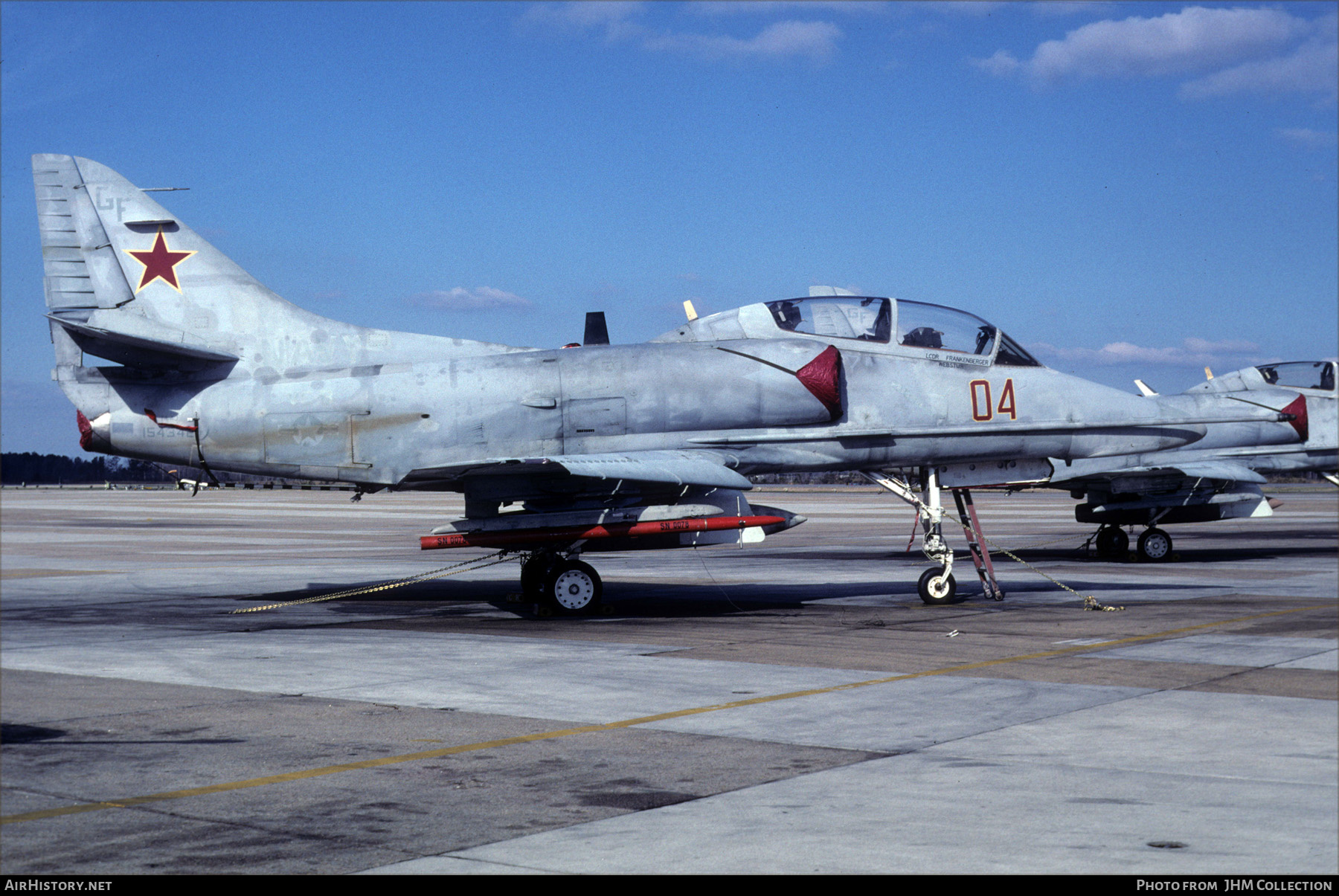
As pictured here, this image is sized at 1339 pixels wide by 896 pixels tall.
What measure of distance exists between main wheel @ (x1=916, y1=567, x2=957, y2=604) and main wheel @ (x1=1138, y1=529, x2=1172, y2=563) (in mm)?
9848

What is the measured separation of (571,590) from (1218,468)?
14.8m

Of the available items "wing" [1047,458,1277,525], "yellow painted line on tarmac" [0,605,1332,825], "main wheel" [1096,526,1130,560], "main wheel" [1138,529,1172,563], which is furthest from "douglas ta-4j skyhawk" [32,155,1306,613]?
"main wheel" [1096,526,1130,560]

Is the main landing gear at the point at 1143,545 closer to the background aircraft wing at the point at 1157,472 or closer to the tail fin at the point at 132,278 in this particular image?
the background aircraft wing at the point at 1157,472

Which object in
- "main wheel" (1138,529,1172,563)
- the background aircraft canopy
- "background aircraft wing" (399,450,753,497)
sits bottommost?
"main wheel" (1138,529,1172,563)

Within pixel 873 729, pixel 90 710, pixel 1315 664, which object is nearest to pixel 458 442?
pixel 90 710

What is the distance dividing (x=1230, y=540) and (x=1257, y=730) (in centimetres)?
2579

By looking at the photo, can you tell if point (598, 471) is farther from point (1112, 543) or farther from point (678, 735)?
point (1112, 543)

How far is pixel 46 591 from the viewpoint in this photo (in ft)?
64.4

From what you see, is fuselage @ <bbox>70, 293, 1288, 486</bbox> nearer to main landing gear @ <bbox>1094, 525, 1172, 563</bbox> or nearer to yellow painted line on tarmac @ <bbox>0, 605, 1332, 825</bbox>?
yellow painted line on tarmac @ <bbox>0, 605, 1332, 825</bbox>

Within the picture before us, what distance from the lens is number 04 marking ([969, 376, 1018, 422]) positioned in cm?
1667

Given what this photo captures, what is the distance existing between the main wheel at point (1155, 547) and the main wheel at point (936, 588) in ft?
32.3

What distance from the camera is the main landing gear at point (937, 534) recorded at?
1675 cm
